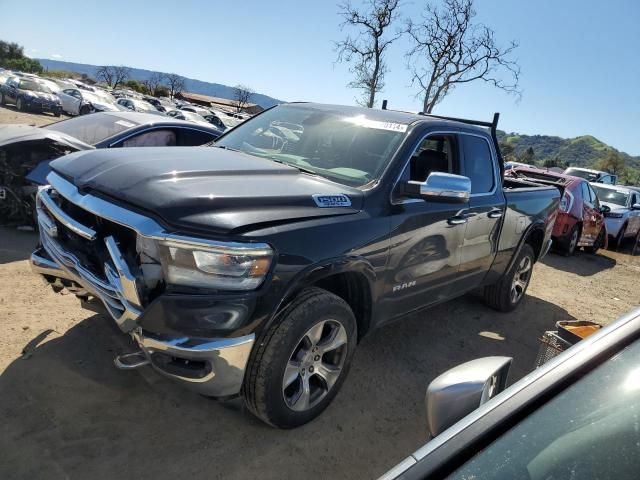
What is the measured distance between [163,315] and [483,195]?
305cm

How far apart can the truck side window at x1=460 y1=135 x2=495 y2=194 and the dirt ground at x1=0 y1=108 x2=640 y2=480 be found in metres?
1.51

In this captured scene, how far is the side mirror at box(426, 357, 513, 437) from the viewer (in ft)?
4.48

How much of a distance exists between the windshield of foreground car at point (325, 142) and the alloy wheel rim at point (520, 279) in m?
2.81

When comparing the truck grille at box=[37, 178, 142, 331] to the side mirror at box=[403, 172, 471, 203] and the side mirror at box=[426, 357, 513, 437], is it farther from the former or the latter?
the side mirror at box=[403, 172, 471, 203]

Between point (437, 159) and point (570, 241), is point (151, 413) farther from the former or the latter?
point (570, 241)

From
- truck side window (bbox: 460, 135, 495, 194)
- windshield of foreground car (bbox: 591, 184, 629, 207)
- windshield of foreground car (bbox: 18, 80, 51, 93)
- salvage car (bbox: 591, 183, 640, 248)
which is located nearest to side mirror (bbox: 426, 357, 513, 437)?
truck side window (bbox: 460, 135, 495, 194)

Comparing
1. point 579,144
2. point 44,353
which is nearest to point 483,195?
point 44,353

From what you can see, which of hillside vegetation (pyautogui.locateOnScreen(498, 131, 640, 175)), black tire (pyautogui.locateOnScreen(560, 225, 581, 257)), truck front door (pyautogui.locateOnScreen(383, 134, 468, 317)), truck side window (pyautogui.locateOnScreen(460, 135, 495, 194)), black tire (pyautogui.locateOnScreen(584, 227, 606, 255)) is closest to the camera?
truck front door (pyautogui.locateOnScreen(383, 134, 468, 317))

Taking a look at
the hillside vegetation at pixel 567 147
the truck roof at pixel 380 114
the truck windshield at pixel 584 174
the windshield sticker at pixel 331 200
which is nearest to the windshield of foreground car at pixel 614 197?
the truck windshield at pixel 584 174

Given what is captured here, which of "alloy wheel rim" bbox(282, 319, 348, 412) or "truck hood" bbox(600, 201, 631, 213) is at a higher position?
"truck hood" bbox(600, 201, 631, 213)

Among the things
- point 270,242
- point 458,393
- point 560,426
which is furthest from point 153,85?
point 560,426

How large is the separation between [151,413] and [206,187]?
55.3 inches

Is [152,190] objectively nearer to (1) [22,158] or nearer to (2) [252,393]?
(2) [252,393]

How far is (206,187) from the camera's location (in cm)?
258
